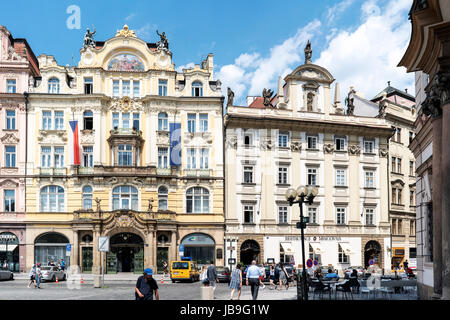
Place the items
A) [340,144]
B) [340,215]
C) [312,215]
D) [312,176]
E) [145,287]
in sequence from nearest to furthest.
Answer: [145,287] < [312,215] < [312,176] < [340,215] < [340,144]

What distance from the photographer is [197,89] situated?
6297cm

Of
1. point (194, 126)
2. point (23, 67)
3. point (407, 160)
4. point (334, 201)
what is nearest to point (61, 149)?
point (23, 67)

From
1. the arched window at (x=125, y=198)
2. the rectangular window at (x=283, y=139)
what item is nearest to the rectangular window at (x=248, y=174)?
the rectangular window at (x=283, y=139)

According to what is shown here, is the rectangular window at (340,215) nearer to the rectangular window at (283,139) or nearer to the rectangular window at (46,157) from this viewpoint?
the rectangular window at (283,139)

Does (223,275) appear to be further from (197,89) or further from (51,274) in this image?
(197,89)

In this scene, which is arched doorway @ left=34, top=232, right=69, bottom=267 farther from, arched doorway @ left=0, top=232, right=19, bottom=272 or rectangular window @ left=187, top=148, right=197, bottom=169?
rectangular window @ left=187, top=148, right=197, bottom=169

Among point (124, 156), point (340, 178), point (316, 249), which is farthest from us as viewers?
point (340, 178)

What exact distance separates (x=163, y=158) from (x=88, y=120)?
26.0 ft

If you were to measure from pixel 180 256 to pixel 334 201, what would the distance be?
52.5 feet

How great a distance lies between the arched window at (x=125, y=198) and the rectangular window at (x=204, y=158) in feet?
22.0

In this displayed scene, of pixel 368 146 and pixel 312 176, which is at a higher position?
pixel 368 146

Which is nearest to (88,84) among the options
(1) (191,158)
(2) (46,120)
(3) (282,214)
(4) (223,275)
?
(2) (46,120)

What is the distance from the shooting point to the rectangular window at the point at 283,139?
62.8 m

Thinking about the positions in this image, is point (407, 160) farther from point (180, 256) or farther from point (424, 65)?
point (424, 65)
